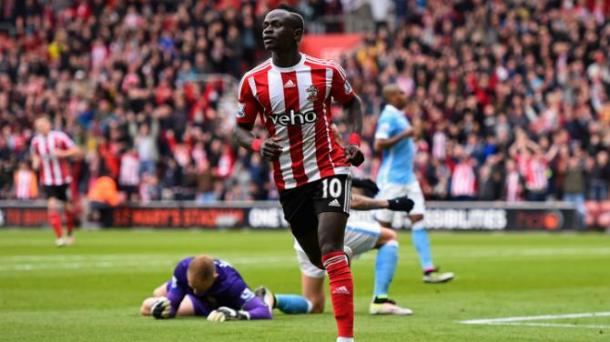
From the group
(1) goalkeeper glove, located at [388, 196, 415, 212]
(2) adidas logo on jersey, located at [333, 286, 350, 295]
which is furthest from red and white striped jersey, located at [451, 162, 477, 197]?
(2) adidas logo on jersey, located at [333, 286, 350, 295]

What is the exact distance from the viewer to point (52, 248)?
26.5 meters

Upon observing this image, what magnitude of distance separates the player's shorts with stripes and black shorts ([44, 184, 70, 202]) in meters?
16.0

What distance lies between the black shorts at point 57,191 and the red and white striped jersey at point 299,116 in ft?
61.5

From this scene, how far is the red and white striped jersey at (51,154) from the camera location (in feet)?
92.8

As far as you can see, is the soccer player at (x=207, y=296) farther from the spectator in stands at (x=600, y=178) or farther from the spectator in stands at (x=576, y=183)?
the spectator in stands at (x=600, y=178)

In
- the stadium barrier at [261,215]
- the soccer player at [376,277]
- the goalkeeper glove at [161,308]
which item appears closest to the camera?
the goalkeeper glove at [161,308]

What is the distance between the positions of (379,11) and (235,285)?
113 feet

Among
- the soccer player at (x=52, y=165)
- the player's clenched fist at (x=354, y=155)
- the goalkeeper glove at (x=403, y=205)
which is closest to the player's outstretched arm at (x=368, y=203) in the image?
the goalkeeper glove at (x=403, y=205)

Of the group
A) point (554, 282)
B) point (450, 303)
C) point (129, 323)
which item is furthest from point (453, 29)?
point (129, 323)

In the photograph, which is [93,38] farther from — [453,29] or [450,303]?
[450,303]

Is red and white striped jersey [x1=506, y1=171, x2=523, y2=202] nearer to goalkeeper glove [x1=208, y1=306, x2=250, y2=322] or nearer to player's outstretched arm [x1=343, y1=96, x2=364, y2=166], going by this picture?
goalkeeper glove [x1=208, y1=306, x2=250, y2=322]

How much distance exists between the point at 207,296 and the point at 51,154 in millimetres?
16447

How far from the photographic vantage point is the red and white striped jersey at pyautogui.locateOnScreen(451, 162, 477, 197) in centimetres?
3559

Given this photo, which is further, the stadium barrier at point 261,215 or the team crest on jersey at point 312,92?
the stadium barrier at point 261,215
